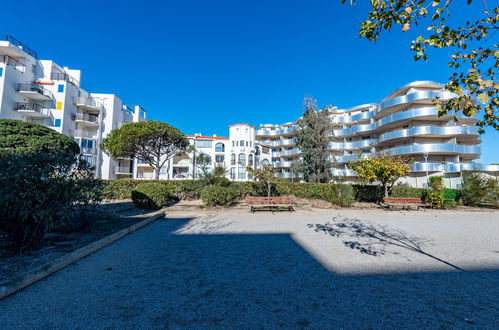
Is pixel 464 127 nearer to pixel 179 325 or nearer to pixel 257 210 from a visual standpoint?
pixel 257 210

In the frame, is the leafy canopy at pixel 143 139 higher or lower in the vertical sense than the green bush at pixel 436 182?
higher

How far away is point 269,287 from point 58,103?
42752 mm

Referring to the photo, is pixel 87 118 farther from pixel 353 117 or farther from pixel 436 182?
pixel 436 182

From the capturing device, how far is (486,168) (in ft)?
96.7

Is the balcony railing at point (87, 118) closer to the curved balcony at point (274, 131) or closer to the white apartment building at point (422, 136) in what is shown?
the white apartment building at point (422, 136)

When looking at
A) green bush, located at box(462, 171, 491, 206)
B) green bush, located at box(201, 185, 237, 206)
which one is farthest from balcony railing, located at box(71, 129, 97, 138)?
green bush, located at box(462, 171, 491, 206)

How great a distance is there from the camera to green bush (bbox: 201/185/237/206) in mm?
13438

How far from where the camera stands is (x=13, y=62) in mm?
31172

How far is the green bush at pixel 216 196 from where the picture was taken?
44.1ft

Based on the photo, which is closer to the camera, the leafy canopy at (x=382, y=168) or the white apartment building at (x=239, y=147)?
the leafy canopy at (x=382, y=168)

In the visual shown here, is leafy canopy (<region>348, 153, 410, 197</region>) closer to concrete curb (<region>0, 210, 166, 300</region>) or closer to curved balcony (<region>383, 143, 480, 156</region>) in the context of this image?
concrete curb (<region>0, 210, 166, 300</region>)

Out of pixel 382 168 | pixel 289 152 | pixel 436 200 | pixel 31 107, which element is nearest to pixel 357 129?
pixel 289 152

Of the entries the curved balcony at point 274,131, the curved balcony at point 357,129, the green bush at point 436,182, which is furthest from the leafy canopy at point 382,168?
the curved balcony at point 274,131

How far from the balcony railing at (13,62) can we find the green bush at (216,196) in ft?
120
